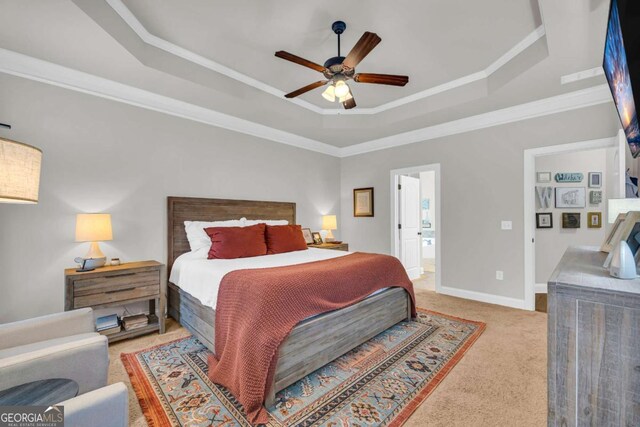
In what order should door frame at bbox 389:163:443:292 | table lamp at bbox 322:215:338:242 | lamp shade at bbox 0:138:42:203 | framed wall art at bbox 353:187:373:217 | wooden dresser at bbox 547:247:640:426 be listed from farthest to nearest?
1. framed wall art at bbox 353:187:373:217
2. table lamp at bbox 322:215:338:242
3. door frame at bbox 389:163:443:292
4. lamp shade at bbox 0:138:42:203
5. wooden dresser at bbox 547:247:640:426

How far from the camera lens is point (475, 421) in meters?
1.69

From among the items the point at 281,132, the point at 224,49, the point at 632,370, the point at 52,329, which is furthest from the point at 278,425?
the point at 281,132

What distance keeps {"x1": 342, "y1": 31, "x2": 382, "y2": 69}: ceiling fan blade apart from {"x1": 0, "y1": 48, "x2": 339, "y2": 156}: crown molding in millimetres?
2234

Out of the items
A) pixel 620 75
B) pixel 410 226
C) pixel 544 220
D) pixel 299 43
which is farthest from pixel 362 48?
pixel 544 220

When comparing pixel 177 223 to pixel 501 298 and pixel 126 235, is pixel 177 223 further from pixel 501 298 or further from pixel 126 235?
pixel 501 298

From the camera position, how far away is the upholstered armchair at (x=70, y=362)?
1.01 meters

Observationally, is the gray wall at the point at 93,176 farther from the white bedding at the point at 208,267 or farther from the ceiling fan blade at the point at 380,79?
the ceiling fan blade at the point at 380,79

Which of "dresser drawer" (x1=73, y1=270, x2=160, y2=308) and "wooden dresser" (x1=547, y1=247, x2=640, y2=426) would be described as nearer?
"wooden dresser" (x1=547, y1=247, x2=640, y2=426)

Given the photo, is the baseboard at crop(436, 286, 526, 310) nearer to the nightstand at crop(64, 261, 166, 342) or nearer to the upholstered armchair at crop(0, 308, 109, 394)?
the nightstand at crop(64, 261, 166, 342)

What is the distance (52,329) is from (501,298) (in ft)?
14.9

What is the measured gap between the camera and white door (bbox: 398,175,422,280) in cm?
513

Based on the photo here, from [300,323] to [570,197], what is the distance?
15.6 ft

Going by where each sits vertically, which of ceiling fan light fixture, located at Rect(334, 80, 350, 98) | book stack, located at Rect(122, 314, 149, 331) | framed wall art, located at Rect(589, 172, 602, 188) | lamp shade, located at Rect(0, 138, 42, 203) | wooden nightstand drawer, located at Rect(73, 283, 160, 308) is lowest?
book stack, located at Rect(122, 314, 149, 331)

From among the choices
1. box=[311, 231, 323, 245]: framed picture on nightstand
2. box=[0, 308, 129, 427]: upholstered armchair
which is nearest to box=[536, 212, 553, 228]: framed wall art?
box=[311, 231, 323, 245]: framed picture on nightstand
